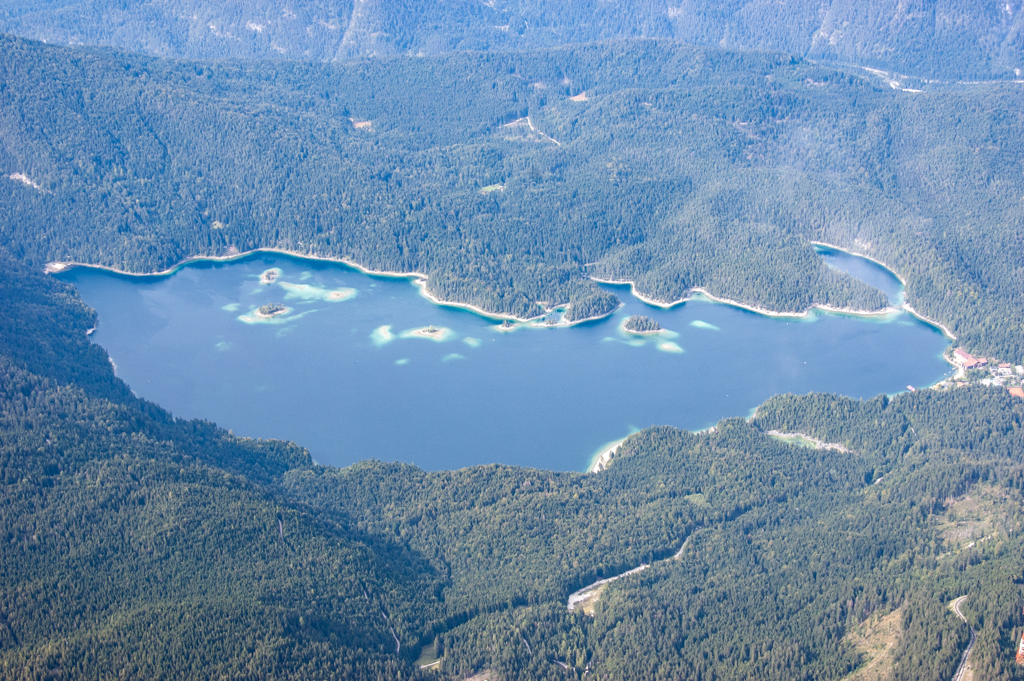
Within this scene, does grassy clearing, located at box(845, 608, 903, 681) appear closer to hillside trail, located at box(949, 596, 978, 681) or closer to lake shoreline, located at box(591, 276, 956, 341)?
hillside trail, located at box(949, 596, 978, 681)

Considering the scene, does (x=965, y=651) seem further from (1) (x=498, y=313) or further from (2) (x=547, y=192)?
(2) (x=547, y=192)

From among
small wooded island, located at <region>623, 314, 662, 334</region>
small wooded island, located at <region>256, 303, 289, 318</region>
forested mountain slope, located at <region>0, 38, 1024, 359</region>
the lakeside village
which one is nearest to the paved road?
the lakeside village

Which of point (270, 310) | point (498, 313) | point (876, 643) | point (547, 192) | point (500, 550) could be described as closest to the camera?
point (876, 643)

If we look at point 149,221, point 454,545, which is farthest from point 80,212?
point 454,545

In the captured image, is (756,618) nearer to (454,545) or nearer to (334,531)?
(454,545)

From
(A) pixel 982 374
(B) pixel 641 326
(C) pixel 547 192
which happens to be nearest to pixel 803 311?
(B) pixel 641 326

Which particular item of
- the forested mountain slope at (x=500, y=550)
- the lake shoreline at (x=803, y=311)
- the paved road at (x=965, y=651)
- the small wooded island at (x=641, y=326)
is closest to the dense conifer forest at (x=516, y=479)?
the forested mountain slope at (x=500, y=550)
